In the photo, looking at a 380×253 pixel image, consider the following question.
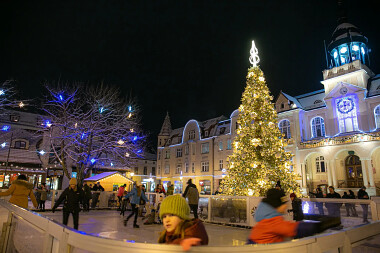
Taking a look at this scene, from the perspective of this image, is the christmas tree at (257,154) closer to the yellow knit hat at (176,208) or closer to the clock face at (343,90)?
the yellow knit hat at (176,208)

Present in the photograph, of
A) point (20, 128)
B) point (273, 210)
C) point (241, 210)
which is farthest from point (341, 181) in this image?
point (20, 128)

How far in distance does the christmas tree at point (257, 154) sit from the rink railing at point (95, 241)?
11098mm

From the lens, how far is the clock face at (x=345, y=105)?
2839 cm

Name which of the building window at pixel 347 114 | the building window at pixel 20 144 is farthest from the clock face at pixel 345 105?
the building window at pixel 20 144

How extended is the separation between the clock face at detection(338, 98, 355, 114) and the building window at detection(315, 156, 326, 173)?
5.90 meters

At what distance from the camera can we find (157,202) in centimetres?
1622

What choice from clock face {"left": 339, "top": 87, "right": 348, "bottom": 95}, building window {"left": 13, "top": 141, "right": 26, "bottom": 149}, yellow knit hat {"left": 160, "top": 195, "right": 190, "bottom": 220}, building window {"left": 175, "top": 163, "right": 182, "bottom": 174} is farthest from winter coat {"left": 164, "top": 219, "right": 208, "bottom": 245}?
building window {"left": 175, "top": 163, "right": 182, "bottom": 174}

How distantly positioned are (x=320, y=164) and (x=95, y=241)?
108ft

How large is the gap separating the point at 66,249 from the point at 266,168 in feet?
43.9

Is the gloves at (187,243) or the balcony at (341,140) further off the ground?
the balcony at (341,140)

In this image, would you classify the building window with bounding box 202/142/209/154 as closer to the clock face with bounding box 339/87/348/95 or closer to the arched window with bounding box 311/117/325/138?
the arched window with bounding box 311/117/325/138

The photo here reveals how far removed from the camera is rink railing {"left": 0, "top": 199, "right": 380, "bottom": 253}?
6.06 feet

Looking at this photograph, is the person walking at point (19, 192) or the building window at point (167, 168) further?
the building window at point (167, 168)

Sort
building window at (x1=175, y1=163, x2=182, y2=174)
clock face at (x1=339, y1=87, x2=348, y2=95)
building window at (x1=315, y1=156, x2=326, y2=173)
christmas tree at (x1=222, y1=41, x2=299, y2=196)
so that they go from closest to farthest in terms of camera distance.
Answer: christmas tree at (x1=222, y1=41, x2=299, y2=196), clock face at (x1=339, y1=87, x2=348, y2=95), building window at (x1=315, y1=156, x2=326, y2=173), building window at (x1=175, y1=163, x2=182, y2=174)
